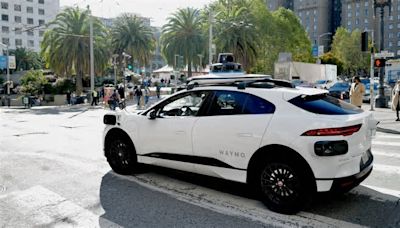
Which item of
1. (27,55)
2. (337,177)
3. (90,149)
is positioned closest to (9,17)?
(27,55)

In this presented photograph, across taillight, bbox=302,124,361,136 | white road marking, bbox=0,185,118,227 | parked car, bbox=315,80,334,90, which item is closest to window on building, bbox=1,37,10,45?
parked car, bbox=315,80,334,90

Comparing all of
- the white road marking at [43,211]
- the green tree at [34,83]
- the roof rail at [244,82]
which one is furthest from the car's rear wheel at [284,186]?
the green tree at [34,83]

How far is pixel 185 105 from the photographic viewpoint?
6062mm

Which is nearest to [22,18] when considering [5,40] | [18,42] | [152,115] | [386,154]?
[18,42]

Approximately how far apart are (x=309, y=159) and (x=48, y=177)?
436 cm

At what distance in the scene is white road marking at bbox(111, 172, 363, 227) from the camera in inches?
175

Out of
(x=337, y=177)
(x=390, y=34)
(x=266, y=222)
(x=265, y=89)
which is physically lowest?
(x=266, y=222)

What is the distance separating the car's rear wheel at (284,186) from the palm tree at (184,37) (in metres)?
35.4

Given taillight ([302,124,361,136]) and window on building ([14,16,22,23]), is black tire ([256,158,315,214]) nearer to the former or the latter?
taillight ([302,124,361,136])

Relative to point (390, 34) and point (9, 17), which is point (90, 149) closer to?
point (9, 17)

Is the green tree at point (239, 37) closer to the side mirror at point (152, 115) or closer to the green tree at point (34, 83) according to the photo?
the green tree at point (34, 83)

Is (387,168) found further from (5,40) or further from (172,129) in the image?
(5,40)

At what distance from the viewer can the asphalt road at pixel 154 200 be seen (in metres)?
4.52

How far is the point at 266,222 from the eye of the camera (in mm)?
4453
